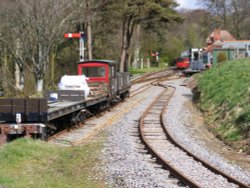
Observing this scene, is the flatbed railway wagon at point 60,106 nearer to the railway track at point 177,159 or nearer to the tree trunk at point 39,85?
the railway track at point 177,159

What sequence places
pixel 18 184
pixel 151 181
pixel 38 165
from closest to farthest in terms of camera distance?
pixel 18 184, pixel 151 181, pixel 38 165

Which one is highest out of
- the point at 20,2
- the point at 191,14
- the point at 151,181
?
the point at 191,14

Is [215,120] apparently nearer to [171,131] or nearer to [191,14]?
[171,131]

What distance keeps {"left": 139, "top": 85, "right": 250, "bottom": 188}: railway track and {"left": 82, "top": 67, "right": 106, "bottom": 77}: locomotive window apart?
6198 millimetres

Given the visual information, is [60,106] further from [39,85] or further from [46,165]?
[39,85]

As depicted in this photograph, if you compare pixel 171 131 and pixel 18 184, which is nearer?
pixel 18 184

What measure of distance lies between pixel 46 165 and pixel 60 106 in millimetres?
6144

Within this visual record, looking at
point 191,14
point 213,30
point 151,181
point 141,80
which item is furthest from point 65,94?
point 191,14

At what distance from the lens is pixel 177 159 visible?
13.5 meters

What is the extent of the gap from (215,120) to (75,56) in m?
29.4

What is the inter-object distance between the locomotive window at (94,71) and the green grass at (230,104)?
523cm

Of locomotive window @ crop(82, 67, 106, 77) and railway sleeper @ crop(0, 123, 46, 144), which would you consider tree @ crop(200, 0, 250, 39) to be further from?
railway sleeper @ crop(0, 123, 46, 144)

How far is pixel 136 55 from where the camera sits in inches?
3253

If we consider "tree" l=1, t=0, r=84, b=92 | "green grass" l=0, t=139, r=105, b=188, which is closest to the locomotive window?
"tree" l=1, t=0, r=84, b=92
